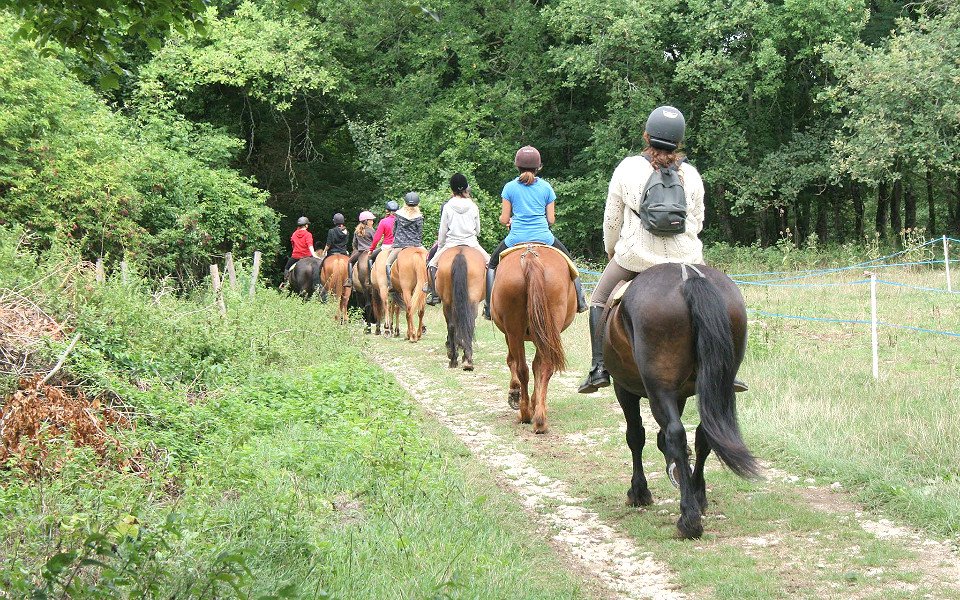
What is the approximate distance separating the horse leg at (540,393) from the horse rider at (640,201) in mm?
2617

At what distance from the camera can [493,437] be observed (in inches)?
364

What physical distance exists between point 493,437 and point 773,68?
2436 centimetres

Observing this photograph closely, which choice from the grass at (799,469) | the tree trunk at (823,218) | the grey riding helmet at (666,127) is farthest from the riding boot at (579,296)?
the tree trunk at (823,218)

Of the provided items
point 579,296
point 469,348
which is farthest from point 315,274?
point 579,296

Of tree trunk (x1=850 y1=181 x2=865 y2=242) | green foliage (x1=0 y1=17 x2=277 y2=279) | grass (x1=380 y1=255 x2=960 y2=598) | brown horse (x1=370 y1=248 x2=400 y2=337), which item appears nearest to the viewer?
grass (x1=380 y1=255 x2=960 y2=598)

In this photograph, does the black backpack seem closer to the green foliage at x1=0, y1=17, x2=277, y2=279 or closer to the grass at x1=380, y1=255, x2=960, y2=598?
the grass at x1=380, y1=255, x2=960, y2=598

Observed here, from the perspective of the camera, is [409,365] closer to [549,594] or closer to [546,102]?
[549,594]

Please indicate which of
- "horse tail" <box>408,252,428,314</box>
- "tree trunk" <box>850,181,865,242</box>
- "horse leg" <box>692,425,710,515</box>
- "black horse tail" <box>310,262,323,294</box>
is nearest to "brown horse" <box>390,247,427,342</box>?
"horse tail" <box>408,252,428,314</box>

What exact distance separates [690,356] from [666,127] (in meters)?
1.55

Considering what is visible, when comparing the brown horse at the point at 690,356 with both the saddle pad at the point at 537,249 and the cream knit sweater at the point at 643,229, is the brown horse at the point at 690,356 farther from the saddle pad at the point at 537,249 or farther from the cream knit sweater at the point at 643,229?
the saddle pad at the point at 537,249

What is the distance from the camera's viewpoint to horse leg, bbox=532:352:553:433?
9.31 metres

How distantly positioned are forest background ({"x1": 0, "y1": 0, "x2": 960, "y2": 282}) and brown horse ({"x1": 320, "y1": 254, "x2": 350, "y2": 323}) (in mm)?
2811

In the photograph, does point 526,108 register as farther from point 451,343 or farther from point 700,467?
point 700,467

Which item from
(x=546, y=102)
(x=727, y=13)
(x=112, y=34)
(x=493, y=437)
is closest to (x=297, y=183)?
(x=546, y=102)
